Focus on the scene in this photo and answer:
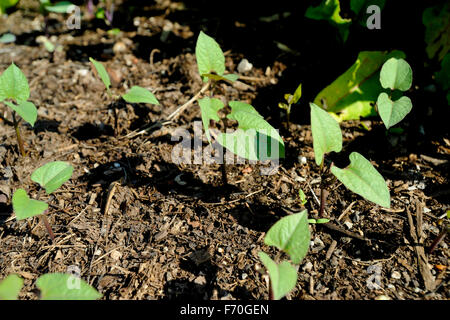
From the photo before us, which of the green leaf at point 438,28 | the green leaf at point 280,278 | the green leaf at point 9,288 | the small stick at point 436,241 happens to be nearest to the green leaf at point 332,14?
the green leaf at point 438,28

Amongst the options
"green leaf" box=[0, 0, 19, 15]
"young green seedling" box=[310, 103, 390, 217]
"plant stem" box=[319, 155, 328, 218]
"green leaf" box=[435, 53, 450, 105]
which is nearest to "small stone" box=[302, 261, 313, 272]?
"plant stem" box=[319, 155, 328, 218]

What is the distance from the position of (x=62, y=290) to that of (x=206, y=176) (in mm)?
821

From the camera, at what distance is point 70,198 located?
68.9 inches

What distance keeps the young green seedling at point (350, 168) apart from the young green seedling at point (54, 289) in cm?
87

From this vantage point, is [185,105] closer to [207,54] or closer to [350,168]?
[207,54]

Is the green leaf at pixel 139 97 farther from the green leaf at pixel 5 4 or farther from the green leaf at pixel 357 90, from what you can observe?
the green leaf at pixel 5 4

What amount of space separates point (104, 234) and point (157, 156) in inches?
18.4

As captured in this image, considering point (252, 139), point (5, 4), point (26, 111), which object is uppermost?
point (5, 4)

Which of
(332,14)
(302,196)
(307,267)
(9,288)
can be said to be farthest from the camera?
(332,14)

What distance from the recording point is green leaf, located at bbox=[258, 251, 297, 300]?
3.74 feet

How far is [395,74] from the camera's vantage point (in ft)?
5.71

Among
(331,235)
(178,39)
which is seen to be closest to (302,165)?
(331,235)

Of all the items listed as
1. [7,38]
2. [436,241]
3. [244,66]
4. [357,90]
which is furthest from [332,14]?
[7,38]
